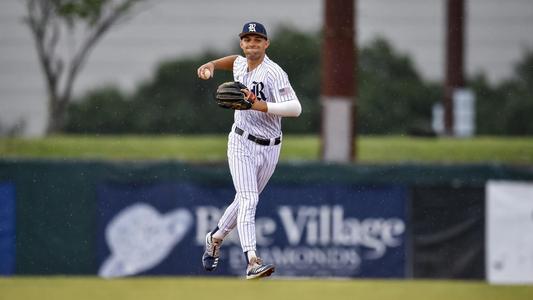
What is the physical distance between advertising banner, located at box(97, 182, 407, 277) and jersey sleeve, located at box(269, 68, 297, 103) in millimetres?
9093

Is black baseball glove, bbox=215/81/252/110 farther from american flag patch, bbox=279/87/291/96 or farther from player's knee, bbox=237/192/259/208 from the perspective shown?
player's knee, bbox=237/192/259/208

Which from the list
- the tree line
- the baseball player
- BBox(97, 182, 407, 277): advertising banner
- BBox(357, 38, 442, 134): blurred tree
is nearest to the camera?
the baseball player

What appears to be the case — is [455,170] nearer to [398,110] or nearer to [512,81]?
[398,110]

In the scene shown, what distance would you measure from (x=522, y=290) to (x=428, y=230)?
2265mm

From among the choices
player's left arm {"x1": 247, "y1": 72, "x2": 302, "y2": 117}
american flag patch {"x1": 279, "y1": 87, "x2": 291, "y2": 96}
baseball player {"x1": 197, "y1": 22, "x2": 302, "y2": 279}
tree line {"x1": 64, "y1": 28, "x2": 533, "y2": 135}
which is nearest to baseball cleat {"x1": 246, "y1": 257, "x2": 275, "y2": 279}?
baseball player {"x1": 197, "y1": 22, "x2": 302, "y2": 279}

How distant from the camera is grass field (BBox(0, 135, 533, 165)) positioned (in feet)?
62.8

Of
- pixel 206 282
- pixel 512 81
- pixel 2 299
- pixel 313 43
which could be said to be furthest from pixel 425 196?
pixel 512 81

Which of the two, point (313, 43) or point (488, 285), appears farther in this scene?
point (313, 43)

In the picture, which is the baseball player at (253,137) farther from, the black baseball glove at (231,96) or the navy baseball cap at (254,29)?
the black baseball glove at (231,96)

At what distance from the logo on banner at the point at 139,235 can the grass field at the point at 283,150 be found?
1.61 meters

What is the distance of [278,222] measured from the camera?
17.4 m

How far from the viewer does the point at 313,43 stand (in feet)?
93.2

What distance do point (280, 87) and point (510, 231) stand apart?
32.5 feet

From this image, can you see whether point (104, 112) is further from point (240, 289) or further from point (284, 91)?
point (284, 91)
